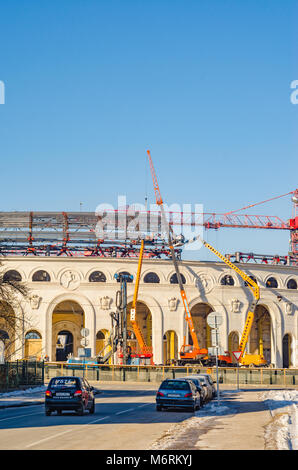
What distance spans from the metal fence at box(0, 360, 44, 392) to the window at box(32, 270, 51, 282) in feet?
113

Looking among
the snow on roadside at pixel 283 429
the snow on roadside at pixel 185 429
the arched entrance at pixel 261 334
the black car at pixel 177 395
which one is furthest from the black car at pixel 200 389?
the arched entrance at pixel 261 334

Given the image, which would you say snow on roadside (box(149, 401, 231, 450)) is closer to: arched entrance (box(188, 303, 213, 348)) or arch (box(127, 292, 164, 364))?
arch (box(127, 292, 164, 364))

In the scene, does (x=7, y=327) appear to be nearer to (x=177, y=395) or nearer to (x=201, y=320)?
(x=177, y=395)

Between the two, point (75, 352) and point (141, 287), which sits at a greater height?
point (141, 287)

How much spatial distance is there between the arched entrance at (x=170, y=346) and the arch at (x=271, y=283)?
44.3 feet

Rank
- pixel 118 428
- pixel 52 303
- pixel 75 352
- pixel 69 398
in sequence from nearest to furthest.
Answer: pixel 118 428, pixel 69 398, pixel 52 303, pixel 75 352

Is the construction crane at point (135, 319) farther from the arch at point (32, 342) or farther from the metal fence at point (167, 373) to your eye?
the metal fence at point (167, 373)

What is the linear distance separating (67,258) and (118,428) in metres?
59.1

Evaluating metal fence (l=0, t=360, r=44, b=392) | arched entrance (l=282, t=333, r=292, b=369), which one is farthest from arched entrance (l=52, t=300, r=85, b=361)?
metal fence (l=0, t=360, r=44, b=392)

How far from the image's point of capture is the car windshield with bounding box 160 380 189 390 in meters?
25.4

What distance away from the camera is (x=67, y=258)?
76.7 meters
